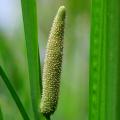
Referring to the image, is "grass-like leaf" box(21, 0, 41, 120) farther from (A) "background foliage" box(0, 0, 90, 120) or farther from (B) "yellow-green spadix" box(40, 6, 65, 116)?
(A) "background foliage" box(0, 0, 90, 120)

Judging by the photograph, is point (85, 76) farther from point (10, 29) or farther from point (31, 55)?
point (31, 55)

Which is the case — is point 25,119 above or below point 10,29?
above

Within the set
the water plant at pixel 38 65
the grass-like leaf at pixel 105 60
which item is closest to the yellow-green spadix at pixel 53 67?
the water plant at pixel 38 65

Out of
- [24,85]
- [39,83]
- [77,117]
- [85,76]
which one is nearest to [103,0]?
[39,83]

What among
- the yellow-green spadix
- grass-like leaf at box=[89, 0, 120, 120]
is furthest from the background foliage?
grass-like leaf at box=[89, 0, 120, 120]

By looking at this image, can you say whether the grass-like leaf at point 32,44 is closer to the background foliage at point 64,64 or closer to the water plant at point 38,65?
the water plant at point 38,65

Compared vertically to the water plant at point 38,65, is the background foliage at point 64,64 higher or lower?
lower
